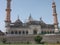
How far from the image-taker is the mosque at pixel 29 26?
43.3m

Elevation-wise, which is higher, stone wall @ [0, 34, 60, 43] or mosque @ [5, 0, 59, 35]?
mosque @ [5, 0, 59, 35]

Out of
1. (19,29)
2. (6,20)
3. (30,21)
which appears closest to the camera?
(6,20)

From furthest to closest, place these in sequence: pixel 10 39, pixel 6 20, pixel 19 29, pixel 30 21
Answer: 1. pixel 30 21
2. pixel 19 29
3. pixel 6 20
4. pixel 10 39

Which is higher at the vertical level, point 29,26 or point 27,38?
point 29,26

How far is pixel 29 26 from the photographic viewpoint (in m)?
46.4

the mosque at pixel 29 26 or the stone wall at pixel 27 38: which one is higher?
the mosque at pixel 29 26

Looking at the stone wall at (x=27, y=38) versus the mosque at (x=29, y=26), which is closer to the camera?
the stone wall at (x=27, y=38)

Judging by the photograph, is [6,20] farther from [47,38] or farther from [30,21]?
[47,38]

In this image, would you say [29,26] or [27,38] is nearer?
[27,38]

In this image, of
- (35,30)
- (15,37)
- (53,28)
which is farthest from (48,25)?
(15,37)

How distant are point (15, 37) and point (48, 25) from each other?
16612 millimetres

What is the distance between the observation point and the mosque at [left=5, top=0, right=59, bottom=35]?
43.3m

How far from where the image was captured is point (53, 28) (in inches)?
1833

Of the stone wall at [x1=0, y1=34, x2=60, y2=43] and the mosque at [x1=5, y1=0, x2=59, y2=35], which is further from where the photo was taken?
the mosque at [x1=5, y1=0, x2=59, y2=35]
